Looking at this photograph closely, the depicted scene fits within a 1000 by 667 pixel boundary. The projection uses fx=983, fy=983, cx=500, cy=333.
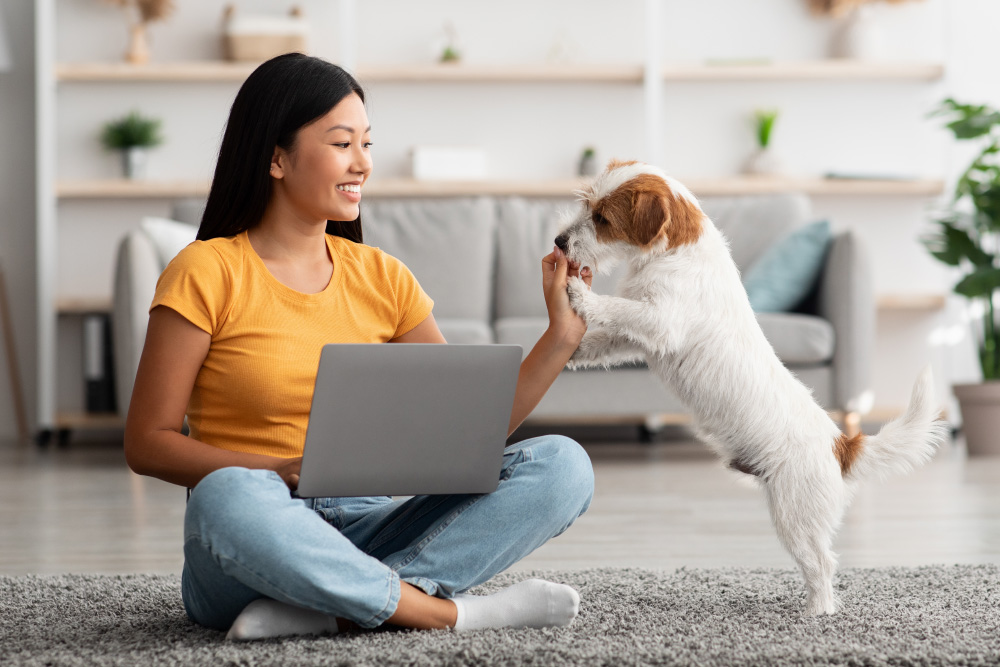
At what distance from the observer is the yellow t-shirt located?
1422 millimetres

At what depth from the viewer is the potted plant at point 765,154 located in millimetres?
4723

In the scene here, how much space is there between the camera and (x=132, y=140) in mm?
4629

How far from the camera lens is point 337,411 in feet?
4.22

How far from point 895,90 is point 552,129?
1.71 metres

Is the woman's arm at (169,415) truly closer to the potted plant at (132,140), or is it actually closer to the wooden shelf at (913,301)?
the potted plant at (132,140)

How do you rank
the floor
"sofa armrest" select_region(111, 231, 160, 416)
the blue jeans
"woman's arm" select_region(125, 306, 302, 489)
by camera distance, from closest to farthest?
the blue jeans
"woman's arm" select_region(125, 306, 302, 489)
the floor
"sofa armrest" select_region(111, 231, 160, 416)

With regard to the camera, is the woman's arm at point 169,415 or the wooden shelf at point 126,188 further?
the wooden shelf at point 126,188

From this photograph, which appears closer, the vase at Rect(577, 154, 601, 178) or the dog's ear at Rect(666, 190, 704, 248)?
the dog's ear at Rect(666, 190, 704, 248)

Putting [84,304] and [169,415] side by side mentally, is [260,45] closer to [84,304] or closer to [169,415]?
[84,304]

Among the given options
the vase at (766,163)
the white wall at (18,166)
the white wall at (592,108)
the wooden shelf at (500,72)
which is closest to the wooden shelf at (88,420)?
the white wall at (592,108)

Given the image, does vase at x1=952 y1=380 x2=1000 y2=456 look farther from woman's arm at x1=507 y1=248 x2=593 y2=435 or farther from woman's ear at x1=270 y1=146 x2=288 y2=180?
woman's ear at x1=270 y1=146 x2=288 y2=180

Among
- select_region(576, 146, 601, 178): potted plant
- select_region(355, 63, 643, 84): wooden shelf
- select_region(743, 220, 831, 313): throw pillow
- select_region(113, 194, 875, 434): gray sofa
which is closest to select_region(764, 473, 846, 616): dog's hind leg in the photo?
select_region(113, 194, 875, 434): gray sofa

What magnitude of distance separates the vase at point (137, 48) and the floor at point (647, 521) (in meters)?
2.02

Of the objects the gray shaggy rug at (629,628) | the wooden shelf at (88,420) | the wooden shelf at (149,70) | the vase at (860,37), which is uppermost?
the vase at (860,37)
